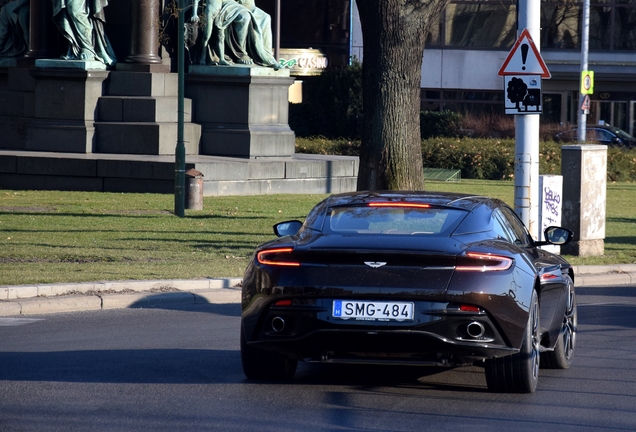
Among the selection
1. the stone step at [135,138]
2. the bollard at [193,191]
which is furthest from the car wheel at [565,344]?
the stone step at [135,138]

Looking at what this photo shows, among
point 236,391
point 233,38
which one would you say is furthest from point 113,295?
point 233,38

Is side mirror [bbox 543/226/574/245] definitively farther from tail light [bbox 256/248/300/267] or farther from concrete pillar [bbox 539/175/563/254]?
concrete pillar [bbox 539/175/563/254]

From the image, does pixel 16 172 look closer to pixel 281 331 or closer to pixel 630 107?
pixel 281 331

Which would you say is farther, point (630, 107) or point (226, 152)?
point (630, 107)

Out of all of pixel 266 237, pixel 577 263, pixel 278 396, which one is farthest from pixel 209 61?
pixel 278 396

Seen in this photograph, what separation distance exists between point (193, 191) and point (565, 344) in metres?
12.5

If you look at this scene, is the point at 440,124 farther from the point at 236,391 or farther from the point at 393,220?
the point at 236,391

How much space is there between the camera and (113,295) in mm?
11359

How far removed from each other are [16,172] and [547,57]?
37810mm

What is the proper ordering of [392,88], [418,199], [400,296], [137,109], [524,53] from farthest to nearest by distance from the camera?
[137,109] < [392,88] < [524,53] < [418,199] < [400,296]

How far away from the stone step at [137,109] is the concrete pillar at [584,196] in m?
10.9

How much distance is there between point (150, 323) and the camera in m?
10.3

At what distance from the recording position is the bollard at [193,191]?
20.2 meters

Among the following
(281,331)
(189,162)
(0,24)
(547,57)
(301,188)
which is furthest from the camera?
(547,57)
